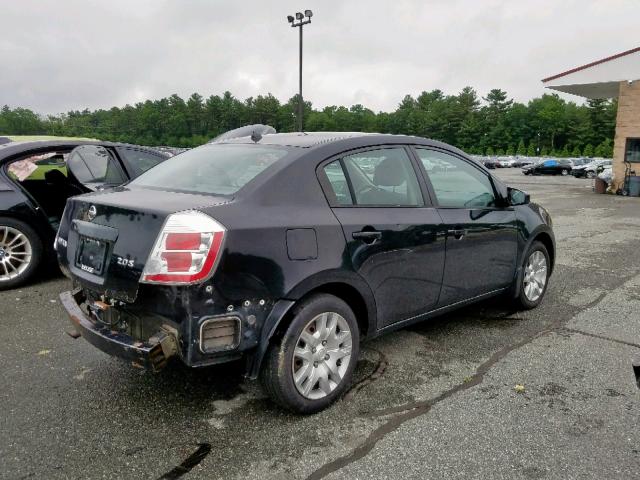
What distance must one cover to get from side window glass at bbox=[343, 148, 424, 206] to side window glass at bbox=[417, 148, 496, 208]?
205 millimetres

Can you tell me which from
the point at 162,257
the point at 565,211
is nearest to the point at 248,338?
the point at 162,257

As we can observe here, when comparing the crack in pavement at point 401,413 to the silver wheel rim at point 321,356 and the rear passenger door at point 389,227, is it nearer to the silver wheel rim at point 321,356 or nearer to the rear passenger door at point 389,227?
the silver wheel rim at point 321,356

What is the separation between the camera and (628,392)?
129 inches

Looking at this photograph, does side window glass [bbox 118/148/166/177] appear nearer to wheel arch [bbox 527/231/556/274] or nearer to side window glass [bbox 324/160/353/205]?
side window glass [bbox 324/160/353/205]

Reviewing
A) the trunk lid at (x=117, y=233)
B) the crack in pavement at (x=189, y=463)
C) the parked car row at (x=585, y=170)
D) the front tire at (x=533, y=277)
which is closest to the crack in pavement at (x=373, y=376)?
the crack in pavement at (x=189, y=463)

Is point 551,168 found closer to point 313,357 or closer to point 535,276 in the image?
point 535,276

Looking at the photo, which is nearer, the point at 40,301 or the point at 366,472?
the point at 366,472

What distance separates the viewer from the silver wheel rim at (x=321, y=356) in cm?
288

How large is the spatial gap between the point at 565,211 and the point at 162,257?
13.9 metres

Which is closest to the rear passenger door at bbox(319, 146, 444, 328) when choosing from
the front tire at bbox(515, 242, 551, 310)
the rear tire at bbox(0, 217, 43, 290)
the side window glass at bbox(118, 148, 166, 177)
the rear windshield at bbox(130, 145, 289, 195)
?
the rear windshield at bbox(130, 145, 289, 195)

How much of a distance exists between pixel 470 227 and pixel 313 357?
1672 mm

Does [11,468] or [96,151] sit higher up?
[96,151]

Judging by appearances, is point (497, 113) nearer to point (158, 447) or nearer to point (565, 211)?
point (565, 211)

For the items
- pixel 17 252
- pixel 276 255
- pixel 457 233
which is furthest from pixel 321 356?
pixel 17 252
